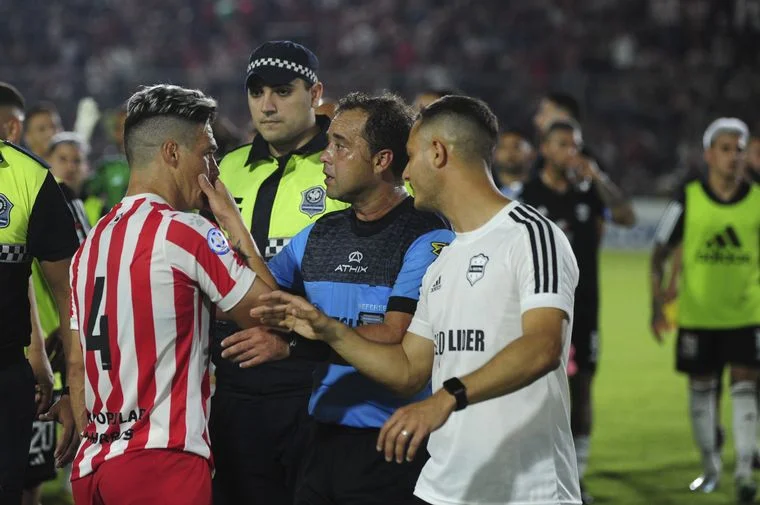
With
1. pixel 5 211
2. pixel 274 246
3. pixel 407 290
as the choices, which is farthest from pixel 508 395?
pixel 5 211

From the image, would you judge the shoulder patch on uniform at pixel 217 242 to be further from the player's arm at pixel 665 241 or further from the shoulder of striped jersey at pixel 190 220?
the player's arm at pixel 665 241

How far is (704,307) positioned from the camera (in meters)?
8.70

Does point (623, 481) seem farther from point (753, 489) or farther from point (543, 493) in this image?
point (543, 493)

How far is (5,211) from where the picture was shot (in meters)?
4.54

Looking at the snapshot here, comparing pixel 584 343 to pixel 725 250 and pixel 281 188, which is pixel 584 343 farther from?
pixel 281 188

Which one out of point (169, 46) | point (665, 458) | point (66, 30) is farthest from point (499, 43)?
point (665, 458)

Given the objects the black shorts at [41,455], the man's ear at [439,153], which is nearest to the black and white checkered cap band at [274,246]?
the man's ear at [439,153]

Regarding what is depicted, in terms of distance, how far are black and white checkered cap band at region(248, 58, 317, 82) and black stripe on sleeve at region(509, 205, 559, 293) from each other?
6.81 ft

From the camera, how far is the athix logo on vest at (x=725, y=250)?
874 centimetres

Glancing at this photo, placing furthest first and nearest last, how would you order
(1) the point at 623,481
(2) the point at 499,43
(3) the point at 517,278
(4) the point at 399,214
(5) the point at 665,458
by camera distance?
(2) the point at 499,43 < (5) the point at 665,458 < (1) the point at 623,481 < (4) the point at 399,214 < (3) the point at 517,278

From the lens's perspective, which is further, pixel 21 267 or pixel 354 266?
pixel 21 267

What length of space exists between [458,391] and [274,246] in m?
2.06

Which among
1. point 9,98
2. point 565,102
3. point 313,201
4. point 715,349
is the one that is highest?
point 565,102

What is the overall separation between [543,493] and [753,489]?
4.77m
